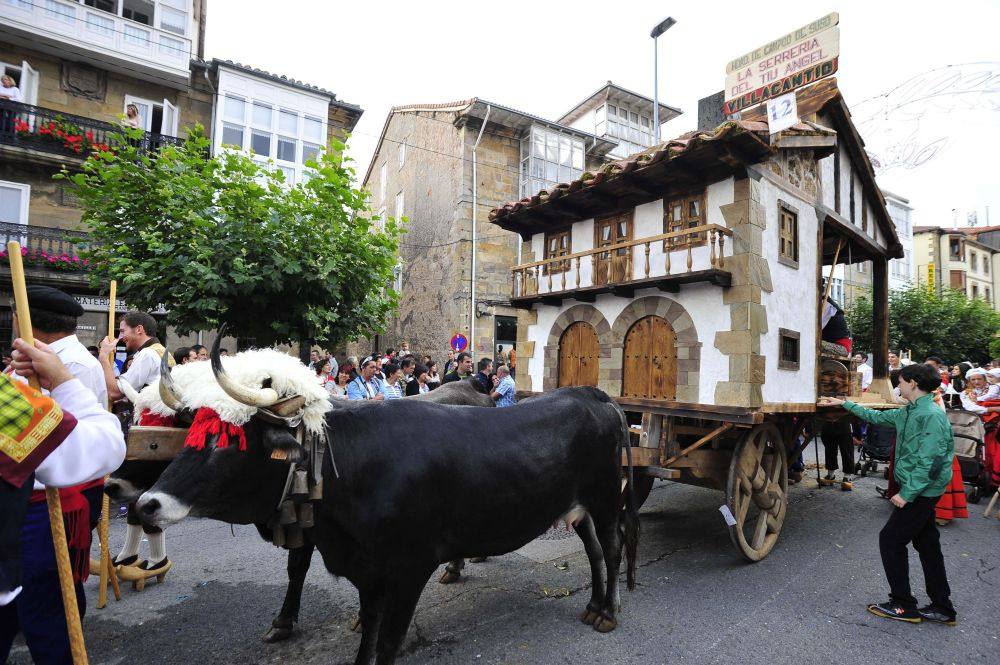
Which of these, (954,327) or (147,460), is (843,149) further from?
(954,327)

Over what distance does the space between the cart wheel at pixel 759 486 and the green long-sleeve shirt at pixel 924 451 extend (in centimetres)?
121

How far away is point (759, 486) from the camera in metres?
5.14

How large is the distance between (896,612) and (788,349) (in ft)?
9.27

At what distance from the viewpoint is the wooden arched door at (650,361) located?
18.9 feet

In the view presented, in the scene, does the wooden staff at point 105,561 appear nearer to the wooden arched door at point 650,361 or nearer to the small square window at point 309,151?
the wooden arched door at point 650,361

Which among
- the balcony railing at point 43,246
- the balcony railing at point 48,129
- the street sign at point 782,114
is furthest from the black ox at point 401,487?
the balcony railing at point 48,129

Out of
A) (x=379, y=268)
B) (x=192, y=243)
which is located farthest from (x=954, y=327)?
(x=192, y=243)

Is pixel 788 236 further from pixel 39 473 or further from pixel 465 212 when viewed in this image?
pixel 465 212

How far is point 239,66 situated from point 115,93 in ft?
11.7

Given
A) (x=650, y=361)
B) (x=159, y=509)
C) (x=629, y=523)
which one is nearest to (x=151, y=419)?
(x=159, y=509)

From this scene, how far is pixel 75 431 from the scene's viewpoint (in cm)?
188

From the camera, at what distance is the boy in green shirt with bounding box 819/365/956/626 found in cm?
382

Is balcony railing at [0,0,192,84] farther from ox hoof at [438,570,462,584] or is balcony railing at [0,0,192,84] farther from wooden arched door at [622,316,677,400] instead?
ox hoof at [438,570,462,584]

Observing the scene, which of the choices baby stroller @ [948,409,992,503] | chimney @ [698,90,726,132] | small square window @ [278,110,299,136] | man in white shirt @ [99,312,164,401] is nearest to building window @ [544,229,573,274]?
chimney @ [698,90,726,132]
